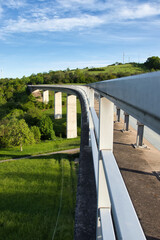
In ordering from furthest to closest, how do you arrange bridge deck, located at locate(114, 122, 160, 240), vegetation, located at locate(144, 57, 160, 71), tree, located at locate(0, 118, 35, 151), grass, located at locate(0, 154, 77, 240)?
tree, located at locate(0, 118, 35, 151)
vegetation, located at locate(144, 57, 160, 71)
grass, located at locate(0, 154, 77, 240)
bridge deck, located at locate(114, 122, 160, 240)

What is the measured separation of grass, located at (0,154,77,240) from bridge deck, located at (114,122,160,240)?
785 cm

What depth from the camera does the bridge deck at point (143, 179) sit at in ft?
9.50

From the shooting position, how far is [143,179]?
400 centimetres

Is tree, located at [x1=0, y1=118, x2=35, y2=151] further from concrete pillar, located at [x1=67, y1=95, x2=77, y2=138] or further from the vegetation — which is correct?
the vegetation

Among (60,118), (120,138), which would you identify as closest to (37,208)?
(120,138)

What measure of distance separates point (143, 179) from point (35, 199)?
503 inches

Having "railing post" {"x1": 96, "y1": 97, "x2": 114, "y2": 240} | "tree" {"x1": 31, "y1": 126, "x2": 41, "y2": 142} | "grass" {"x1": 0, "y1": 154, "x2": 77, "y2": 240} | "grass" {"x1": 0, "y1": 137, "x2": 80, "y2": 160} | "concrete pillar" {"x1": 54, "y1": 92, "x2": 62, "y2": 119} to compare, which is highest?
"railing post" {"x1": 96, "y1": 97, "x2": 114, "y2": 240}

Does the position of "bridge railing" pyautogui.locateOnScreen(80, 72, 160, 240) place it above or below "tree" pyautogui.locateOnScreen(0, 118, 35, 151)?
above

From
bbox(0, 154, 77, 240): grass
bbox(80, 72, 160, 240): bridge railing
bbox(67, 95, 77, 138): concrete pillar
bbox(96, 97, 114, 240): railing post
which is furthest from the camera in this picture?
bbox(67, 95, 77, 138): concrete pillar

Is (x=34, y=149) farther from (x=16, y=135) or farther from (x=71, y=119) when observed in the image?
(x=71, y=119)

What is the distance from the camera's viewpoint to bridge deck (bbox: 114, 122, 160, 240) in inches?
114

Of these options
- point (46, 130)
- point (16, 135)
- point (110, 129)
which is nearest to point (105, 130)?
point (110, 129)

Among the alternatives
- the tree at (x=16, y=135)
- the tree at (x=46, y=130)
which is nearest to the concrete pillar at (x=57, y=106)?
the tree at (x=46, y=130)

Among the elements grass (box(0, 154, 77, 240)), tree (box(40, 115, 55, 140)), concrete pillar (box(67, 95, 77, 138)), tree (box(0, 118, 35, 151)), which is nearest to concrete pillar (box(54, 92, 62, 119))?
concrete pillar (box(67, 95, 77, 138))
